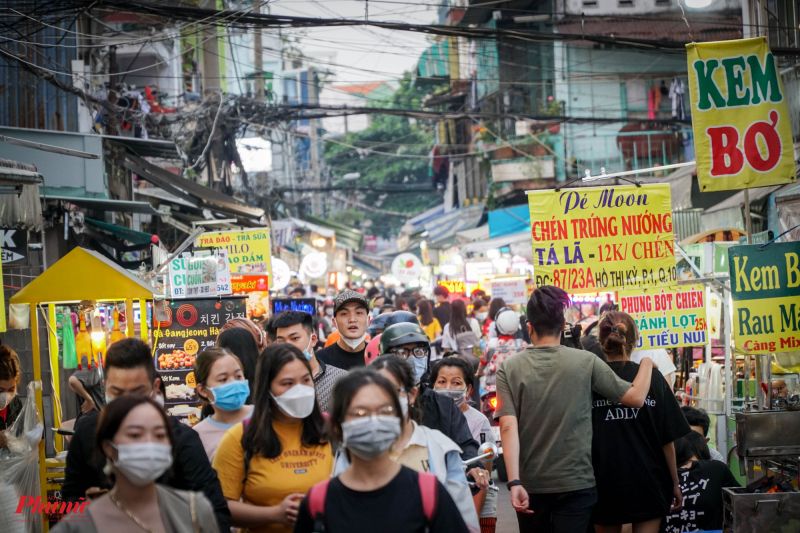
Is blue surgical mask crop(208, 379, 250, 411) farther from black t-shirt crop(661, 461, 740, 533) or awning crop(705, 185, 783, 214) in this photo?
awning crop(705, 185, 783, 214)

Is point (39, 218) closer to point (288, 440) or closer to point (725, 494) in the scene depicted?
point (288, 440)

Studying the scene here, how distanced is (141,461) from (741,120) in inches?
242

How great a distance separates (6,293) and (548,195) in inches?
284

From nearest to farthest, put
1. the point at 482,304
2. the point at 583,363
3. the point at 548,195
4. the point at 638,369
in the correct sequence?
the point at 583,363 → the point at 638,369 → the point at 548,195 → the point at 482,304

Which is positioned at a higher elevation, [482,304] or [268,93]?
[268,93]

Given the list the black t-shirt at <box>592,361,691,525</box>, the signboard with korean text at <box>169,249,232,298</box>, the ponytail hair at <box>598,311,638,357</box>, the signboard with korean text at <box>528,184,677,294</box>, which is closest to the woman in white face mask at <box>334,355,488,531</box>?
the black t-shirt at <box>592,361,691,525</box>

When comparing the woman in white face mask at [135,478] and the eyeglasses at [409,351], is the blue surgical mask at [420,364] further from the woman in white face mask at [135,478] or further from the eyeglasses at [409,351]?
the woman in white face mask at [135,478]

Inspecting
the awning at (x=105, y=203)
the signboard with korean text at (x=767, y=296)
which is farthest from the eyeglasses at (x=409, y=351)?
the awning at (x=105, y=203)

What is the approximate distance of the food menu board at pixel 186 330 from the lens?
12156 mm

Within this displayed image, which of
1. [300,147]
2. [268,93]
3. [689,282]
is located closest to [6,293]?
[689,282]

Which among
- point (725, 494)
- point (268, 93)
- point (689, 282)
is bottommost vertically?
point (725, 494)

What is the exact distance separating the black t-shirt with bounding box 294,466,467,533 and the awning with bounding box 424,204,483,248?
3801cm

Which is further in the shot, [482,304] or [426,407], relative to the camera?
[482,304]

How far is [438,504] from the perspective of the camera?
3883mm
